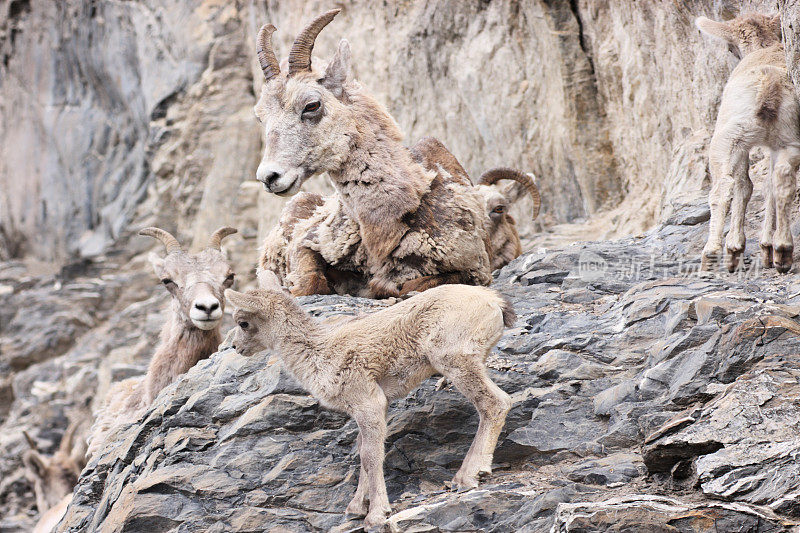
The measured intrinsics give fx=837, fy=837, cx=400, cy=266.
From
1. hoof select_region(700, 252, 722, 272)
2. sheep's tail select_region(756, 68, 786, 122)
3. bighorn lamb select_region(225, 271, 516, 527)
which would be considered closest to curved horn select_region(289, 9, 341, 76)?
bighorn lamb select_region(225, 271, 516, 527)

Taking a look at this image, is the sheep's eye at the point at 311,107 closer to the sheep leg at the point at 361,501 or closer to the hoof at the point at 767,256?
the sheep leg at the point at 361,501

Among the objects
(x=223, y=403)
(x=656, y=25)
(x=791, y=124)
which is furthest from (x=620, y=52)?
(x=223, y=403)

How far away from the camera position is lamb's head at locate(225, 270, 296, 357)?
402 cm

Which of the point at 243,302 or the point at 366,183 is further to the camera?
the point at 366,183

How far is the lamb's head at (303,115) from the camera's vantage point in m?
5.22

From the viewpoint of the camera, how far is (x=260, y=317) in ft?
13.3

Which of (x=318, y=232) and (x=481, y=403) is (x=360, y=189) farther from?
(x=481, y=403)

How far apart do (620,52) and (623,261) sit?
4.04m

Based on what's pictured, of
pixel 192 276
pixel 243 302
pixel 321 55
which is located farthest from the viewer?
pixel 321 55

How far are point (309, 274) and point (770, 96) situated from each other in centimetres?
316

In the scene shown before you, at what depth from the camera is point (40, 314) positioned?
1723 cm

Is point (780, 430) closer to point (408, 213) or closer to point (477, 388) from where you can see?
point (477, 388)

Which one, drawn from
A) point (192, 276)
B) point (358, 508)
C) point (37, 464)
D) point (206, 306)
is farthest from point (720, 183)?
point (37, 464)

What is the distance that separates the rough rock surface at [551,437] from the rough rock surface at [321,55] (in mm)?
1861
